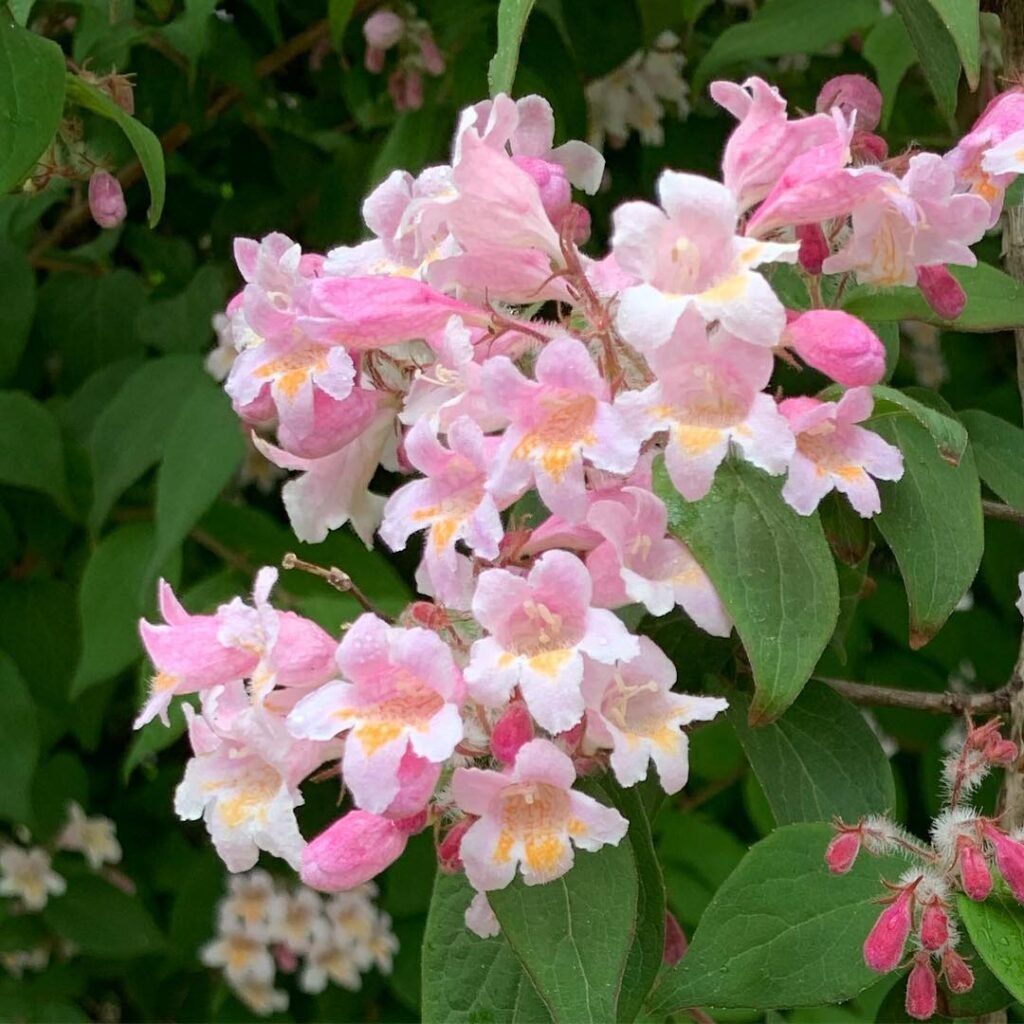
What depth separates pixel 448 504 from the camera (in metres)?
0.67

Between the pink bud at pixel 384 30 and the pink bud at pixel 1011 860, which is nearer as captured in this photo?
the pink bud at pixel 1011 860

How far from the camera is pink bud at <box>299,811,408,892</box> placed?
0.66 metres

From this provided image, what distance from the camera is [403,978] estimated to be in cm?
170

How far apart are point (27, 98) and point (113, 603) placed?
0.59m

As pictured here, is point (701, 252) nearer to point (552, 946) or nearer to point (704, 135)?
point (552, 946)

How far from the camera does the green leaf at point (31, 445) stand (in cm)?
142

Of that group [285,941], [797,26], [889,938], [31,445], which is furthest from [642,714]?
[285,941]

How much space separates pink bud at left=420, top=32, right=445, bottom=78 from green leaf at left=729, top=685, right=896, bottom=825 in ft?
2.91

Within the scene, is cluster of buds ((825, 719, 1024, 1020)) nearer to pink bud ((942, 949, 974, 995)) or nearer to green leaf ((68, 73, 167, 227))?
pink bud ((942, 949, 974, 995))

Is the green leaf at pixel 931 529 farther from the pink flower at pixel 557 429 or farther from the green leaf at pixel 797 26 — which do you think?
the green leaf at pixel 797 26

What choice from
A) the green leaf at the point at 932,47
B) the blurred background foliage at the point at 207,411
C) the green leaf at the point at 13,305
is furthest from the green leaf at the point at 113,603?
the green leaf at the point at 932,47

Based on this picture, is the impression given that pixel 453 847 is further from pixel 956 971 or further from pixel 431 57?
pixel 431 57

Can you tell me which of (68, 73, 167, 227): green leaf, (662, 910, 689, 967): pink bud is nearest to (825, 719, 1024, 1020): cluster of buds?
(662, 910, 689, 967): pink bud

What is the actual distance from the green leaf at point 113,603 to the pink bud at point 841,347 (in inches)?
33.2
